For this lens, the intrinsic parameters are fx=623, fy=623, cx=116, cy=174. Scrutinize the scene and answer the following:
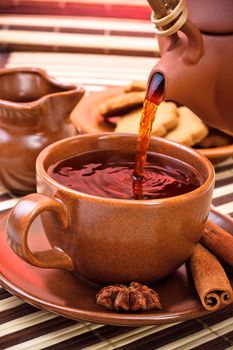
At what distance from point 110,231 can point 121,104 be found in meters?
0.55

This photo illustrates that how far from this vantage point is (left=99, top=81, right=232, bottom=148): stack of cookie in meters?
1.12

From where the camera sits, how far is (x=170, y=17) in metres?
0.70

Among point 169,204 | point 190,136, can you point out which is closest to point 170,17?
point 169,204

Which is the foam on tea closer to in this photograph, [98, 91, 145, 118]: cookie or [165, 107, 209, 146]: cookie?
[165, 107, 209, 146]: cookie

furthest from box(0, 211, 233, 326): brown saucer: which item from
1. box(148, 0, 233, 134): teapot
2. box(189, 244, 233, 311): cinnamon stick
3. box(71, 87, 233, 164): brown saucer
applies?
box(71, 87, 233, 164): brown saucer

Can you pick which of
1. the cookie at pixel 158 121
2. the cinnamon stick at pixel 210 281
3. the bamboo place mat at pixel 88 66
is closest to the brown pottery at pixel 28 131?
the bamboo place mat at pixel 88 66

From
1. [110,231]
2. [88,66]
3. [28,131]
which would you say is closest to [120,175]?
[110,231]

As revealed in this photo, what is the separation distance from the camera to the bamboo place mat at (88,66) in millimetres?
705

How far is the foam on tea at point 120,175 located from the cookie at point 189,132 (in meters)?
0.24

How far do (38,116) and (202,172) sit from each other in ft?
1.06

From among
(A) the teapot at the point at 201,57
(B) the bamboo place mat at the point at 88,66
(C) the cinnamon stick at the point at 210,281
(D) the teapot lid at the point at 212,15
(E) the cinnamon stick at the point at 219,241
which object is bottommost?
(B) the bamboo place mat at the point at 88,66

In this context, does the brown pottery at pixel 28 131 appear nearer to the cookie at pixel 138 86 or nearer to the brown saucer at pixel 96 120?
the brown saucer at pixel 96 120

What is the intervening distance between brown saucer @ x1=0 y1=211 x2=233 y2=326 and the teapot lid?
306mm

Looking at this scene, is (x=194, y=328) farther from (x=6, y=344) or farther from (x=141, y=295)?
(x=6, y=344)
